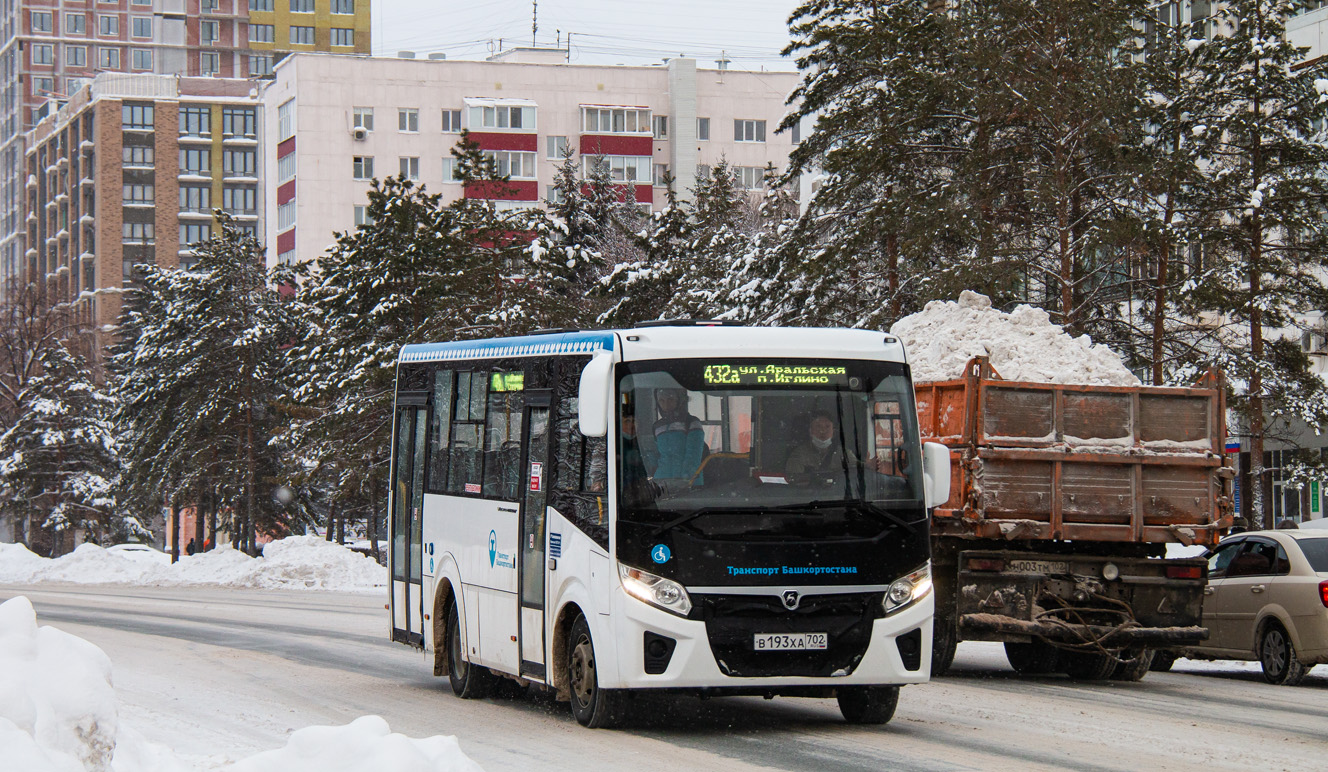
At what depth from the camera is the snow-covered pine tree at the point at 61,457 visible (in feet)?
212

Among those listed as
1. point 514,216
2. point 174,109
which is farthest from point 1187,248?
point 174,109

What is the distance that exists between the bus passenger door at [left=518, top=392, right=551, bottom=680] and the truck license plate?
177 inches

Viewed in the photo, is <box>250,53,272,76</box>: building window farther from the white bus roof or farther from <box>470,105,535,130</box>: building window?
the white bus roof

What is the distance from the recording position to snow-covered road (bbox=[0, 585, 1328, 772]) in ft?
32.2

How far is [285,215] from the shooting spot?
96.9m

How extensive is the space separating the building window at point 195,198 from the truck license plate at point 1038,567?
12088 cm

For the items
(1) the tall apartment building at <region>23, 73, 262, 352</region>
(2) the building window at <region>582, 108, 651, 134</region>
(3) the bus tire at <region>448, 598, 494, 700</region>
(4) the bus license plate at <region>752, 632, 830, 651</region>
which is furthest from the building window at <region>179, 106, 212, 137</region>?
(4) the bus license plate at <region>752, 632, 830, 651</region>

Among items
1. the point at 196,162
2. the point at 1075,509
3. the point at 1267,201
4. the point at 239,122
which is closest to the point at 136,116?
the point at 196,162

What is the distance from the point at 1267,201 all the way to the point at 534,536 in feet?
77.9

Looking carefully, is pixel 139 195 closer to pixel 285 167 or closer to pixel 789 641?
pixel 285 167

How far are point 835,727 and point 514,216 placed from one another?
4019 centimetres

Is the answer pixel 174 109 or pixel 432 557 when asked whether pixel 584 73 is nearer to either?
pixel 174 109

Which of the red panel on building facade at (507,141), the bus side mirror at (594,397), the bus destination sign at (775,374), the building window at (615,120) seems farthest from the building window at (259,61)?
the bus side mirror at (594,397)

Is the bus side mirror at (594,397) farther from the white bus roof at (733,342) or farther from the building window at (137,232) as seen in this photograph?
the building window at (137,232)
